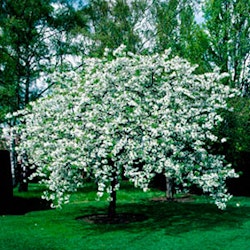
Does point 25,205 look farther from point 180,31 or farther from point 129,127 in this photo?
point 180,31

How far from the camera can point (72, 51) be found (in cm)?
2338

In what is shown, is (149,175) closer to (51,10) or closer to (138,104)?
(138,104)

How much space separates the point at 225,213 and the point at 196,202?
3463mm

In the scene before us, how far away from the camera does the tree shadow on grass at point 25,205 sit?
53.1ft

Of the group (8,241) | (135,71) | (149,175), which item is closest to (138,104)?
(135,71)

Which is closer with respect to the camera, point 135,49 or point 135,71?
point 135,71

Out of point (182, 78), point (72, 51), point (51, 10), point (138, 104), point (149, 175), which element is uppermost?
point (51, 10)

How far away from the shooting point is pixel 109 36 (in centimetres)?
2461

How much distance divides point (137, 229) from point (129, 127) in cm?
307

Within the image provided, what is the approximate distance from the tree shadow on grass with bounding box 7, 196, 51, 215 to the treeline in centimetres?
560

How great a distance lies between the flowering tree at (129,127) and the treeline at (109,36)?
304 inches

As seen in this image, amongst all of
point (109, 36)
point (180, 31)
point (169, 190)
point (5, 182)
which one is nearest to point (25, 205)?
point (5, 182)

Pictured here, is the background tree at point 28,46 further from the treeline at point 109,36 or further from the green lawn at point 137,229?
the green lawn at point 137,229

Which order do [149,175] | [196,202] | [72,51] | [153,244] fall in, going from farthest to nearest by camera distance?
[72,51], [196,202], [149,175], [153,244]
